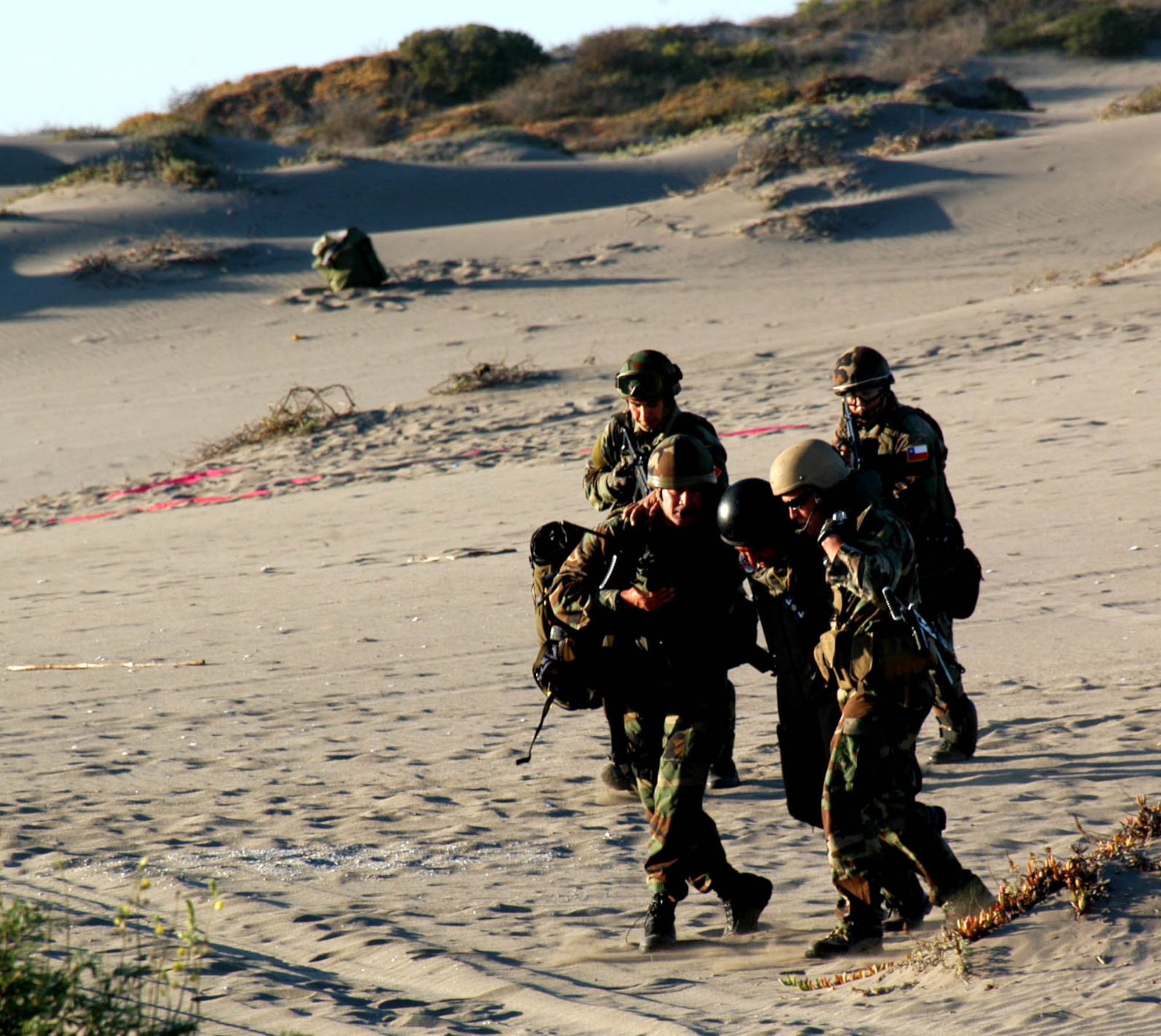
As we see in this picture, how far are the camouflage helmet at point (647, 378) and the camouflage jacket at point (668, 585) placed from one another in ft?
3.98

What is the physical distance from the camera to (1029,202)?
82.2 feet

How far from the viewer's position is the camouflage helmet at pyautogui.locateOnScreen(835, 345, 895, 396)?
216 inches

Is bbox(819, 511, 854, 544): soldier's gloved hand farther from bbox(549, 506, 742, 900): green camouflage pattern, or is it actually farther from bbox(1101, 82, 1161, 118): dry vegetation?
bbox(1101, 82, 1161, 118): dry vegetation

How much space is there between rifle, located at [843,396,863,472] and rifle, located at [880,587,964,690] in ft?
4.55

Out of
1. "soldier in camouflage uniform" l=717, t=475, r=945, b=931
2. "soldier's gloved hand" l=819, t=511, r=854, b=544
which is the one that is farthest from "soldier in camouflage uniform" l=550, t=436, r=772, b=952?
"soldier's gloved hand" l=819, t=511, r=854, b=544

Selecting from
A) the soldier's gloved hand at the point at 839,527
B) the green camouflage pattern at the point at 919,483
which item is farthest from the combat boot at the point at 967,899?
the green camouflage pattern at the point at 919,483

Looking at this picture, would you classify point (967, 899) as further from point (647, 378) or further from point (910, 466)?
point (647, 378)

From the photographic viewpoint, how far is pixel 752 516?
404cm

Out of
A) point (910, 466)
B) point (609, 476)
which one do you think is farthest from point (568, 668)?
point (910, 466)

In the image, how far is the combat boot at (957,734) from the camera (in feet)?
18.2

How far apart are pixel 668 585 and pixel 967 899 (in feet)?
4.12

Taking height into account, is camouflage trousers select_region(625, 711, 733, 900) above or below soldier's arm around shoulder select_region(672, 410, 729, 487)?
below

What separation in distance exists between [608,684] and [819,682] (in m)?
0.66

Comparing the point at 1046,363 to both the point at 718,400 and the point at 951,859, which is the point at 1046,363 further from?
the point at 951,859
